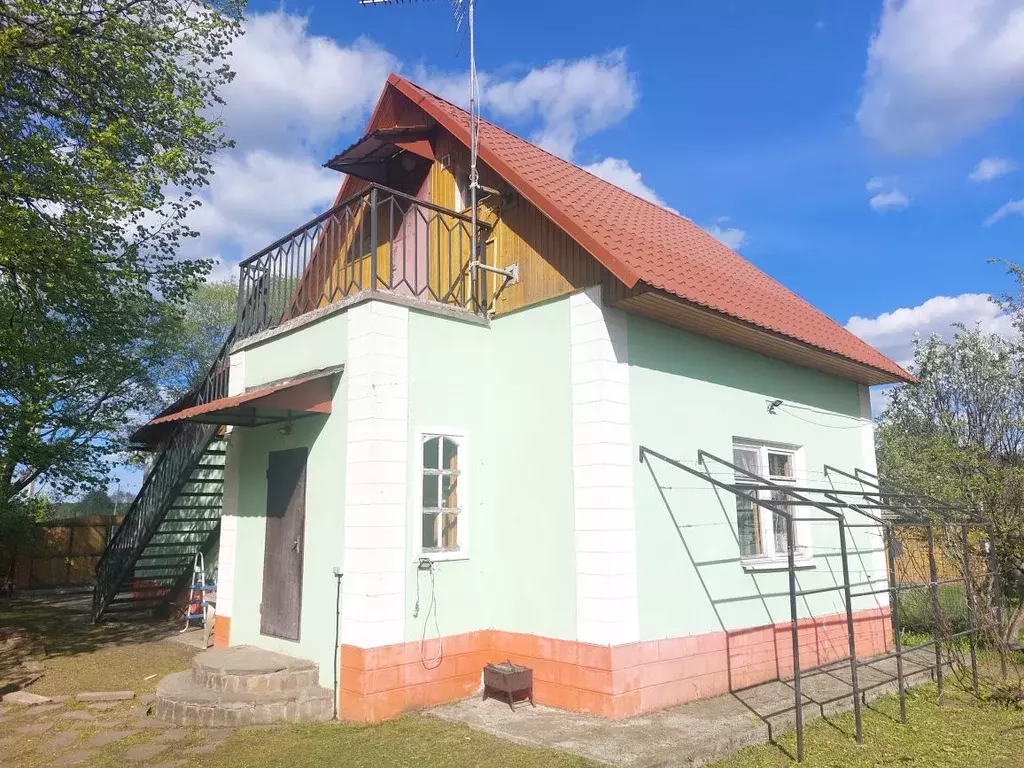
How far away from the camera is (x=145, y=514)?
38.6 ft

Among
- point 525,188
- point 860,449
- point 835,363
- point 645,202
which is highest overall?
A: point 645,202

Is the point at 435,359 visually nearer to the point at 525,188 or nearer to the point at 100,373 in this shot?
the point at 525,188

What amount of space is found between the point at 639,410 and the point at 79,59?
9.45 m

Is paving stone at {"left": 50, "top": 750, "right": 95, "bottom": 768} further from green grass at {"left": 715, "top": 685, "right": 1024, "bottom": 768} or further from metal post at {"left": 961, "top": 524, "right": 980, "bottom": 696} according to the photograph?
metal post at {"left": 961, "top": 524, "right": 980, "bottom": 696}

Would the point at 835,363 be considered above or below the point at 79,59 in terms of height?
below

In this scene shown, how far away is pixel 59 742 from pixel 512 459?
469cm

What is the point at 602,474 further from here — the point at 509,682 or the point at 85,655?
the point at 85,655

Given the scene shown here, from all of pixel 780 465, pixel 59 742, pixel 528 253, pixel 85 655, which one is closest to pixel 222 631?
pixel 59 742

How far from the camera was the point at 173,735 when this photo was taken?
6254 mm

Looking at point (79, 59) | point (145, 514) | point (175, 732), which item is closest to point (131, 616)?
point (145, 514)

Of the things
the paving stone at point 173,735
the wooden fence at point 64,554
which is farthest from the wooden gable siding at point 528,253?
the wooden fence at point 64,554

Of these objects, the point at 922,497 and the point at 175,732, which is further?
the point at 922,497

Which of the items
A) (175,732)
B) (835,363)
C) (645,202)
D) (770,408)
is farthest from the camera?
(645,202)

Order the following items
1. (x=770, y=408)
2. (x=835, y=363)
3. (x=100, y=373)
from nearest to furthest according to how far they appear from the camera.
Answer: (x=770, y=408) < (x=835, y=363) < (x=100, y=373)
